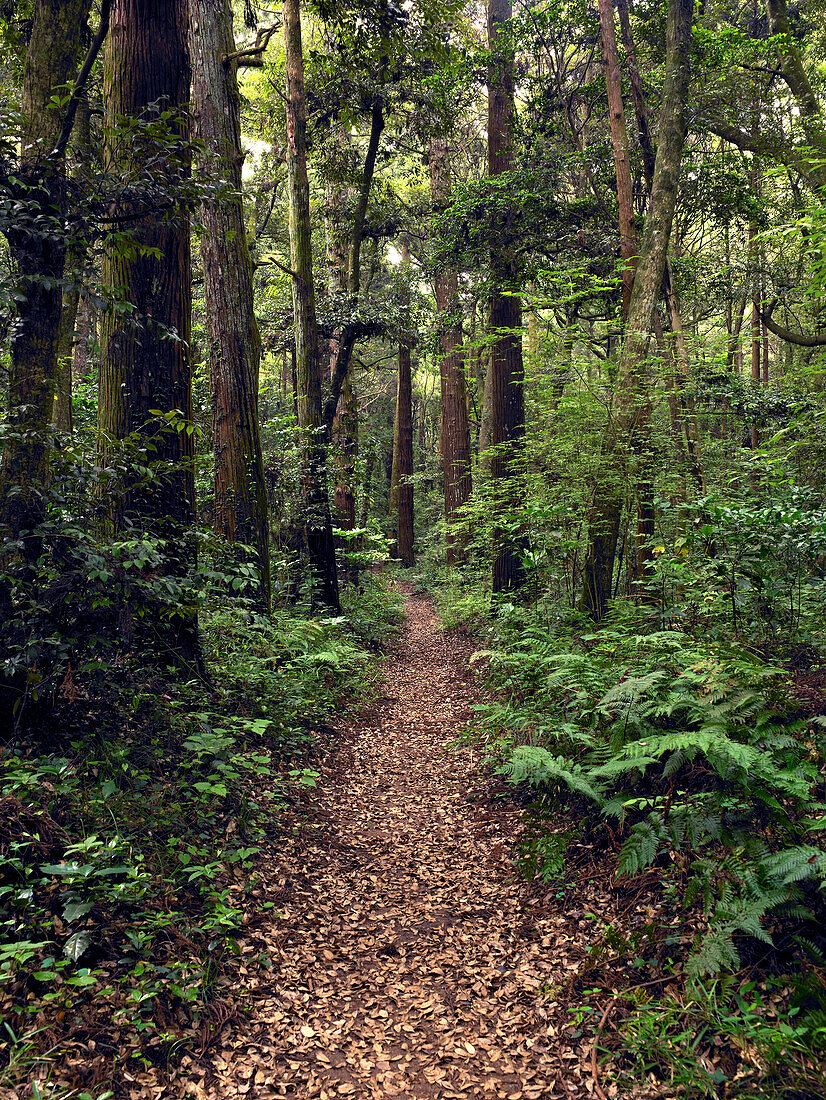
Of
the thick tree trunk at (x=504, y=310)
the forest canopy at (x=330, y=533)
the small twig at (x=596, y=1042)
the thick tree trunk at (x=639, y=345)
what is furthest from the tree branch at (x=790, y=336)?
the small twig at (x=596, y=1042)

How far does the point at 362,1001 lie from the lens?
3031 mm

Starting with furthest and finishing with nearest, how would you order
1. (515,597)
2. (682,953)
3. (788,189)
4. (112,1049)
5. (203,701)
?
(788,189) < (515,597) < (203,701) < (682,953) < (112,1049)

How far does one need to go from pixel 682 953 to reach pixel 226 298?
7546mm

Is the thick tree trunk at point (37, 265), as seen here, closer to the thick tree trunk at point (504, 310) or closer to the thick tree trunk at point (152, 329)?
the thick tree trunk at point (152, 329)

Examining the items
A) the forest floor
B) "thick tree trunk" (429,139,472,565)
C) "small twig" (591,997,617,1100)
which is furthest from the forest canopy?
"thick tree trunk" (429,139,472,565)

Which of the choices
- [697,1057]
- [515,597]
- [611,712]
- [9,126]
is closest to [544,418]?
[515,597]

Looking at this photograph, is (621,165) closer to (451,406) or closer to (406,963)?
(451,406)

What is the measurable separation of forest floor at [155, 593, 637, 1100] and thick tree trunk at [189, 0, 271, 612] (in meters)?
3.28

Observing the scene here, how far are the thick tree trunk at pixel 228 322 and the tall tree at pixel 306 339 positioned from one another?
5.85 ft

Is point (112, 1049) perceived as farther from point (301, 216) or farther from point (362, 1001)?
point (301, 216)

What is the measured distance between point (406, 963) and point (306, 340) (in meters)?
8.43

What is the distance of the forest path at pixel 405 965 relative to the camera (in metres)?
2.56

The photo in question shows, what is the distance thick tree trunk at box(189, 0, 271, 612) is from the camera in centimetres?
693

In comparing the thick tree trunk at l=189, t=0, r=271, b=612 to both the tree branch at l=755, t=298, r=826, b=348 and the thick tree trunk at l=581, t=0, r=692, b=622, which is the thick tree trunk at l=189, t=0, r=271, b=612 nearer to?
the thick tree trunk at l=581, t=0, r=692, b=622
